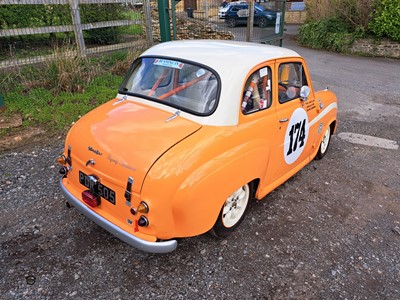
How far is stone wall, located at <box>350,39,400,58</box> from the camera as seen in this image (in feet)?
43.4

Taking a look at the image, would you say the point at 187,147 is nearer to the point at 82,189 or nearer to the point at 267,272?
the point at 82,189

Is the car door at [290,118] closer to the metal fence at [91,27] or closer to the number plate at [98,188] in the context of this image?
the number plate at [98,188]

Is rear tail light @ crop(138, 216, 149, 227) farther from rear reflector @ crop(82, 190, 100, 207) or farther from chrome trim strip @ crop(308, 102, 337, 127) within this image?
chrome trim strip @ crop(308, 102, 337, 127)

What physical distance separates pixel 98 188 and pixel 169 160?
29.0 inches

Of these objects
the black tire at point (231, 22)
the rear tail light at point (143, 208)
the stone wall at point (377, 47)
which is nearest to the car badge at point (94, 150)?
the rear tail light at point (143, 208)

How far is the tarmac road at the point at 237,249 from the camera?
2654 millimetres

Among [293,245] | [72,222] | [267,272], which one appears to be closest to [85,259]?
[72,222]

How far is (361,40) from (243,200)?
1343cm

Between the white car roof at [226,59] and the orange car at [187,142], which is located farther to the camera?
the white car roof at [226,59]

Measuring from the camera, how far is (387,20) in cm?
1269

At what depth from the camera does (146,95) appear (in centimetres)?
332

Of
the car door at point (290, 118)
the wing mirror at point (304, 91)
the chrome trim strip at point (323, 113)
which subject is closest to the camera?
the car door at point (290, 118)

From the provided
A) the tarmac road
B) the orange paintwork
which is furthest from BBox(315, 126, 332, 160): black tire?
the orange paintwork

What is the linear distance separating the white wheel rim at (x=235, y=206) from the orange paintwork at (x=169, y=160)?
0.17m
